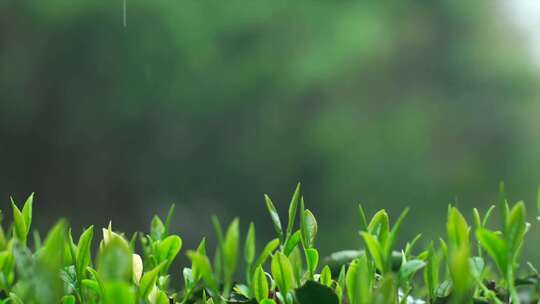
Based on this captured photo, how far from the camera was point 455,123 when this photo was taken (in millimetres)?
9398

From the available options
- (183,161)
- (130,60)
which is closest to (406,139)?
(183,161)

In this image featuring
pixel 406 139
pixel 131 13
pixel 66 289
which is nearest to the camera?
pixel 66 289

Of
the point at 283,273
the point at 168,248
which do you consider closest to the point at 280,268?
the point at 283,273

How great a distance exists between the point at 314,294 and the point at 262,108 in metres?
8.46

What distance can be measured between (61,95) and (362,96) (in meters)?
3.70

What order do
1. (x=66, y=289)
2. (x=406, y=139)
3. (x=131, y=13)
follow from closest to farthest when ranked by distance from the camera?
(x=66, y=289)
(x=131, y=13)
(x=406, y=139)

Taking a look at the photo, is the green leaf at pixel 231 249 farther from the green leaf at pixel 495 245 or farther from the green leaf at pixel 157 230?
the green leaf at pixel 157 230

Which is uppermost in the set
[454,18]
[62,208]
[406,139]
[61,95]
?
[454,18]

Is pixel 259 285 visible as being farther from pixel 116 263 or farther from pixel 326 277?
pixel 116 263

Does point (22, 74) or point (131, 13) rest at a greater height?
point (131, 13)

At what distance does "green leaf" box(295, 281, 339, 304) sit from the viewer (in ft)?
1.40

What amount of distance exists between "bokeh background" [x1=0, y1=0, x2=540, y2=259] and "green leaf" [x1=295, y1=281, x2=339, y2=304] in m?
7.87

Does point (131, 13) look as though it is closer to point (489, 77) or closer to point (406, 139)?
point (406, 139)

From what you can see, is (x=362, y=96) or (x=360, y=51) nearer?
(x=360, y=51)
